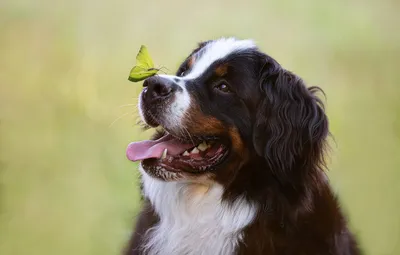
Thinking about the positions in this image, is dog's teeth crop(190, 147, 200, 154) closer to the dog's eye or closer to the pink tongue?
the pink tongue

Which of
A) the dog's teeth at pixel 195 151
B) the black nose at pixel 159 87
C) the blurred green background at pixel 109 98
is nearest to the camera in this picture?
the black nose at pixel 159 87

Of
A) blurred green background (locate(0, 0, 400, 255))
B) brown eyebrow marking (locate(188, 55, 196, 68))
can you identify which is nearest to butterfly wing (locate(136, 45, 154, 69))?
brown eyebrow marking (locate(188, 55, 196, 68))

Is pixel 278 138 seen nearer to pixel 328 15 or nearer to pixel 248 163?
pixel 248 163

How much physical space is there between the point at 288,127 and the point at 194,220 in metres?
0.49

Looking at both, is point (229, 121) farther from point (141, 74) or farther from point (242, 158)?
point (141, 74)

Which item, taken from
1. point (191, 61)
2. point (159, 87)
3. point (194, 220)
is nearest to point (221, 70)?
point (191, 61)

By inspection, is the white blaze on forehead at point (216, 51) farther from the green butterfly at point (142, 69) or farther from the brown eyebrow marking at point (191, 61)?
the green butterfly at point (142, 69)

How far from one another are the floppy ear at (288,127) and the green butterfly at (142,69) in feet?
1.34

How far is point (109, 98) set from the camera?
Result: 258 centimetres

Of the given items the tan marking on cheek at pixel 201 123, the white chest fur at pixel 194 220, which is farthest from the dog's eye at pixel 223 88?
the white chest fur at pixel 194 220

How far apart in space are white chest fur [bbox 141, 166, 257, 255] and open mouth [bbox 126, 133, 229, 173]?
122mm

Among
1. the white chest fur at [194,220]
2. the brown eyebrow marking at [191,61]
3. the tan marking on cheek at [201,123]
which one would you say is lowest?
the white chest fur at [194,220]

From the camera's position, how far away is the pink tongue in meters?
2.06

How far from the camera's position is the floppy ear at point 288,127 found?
2.06 m
